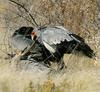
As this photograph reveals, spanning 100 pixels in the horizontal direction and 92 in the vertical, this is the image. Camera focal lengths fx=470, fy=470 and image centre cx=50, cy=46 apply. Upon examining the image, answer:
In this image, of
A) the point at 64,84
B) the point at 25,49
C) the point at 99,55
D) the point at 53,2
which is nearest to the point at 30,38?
the point at 25,49

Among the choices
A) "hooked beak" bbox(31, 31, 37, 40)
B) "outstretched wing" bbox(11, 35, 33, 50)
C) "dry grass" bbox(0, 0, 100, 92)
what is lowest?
"dry grass" bbox(0, 0, 100, 92)

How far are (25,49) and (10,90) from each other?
2098 millimetres

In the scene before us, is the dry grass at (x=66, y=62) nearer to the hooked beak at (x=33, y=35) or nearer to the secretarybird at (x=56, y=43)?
the secretarybird at (x=56, y=43)

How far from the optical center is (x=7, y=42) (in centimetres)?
1039

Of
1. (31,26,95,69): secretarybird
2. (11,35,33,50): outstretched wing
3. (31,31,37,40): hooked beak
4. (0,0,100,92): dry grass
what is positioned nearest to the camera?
(0,0,100,92): dry grass

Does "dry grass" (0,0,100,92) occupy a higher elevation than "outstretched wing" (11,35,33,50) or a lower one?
lower

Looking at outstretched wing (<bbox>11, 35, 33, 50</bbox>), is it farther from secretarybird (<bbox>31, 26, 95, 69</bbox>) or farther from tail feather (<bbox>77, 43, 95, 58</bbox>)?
tail feather (<bbox>77, 43, 95, 58</bbox>)

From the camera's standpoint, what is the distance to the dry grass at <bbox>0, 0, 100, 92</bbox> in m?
6.23

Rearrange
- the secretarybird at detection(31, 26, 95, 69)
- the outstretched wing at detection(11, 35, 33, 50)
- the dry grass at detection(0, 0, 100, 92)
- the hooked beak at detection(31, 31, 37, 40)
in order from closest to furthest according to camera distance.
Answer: the dry grass at detection(0, 0, 100, 92) < the secretarybird at detection(31, 26, 95, 69) < the hooked beak at detection(31, 31, 37, 40) < the outstretched wing at detection(11, 35, 33, 50)

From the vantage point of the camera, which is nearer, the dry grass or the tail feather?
the dry grass

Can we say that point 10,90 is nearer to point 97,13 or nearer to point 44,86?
point 44,86

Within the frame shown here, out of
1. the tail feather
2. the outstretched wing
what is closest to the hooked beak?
the outstretched wing

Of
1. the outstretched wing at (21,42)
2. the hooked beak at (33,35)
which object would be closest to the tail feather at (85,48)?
the hooked beak at (33,35)

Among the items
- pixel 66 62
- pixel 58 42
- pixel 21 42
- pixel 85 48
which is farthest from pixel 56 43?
pixel 21 42
